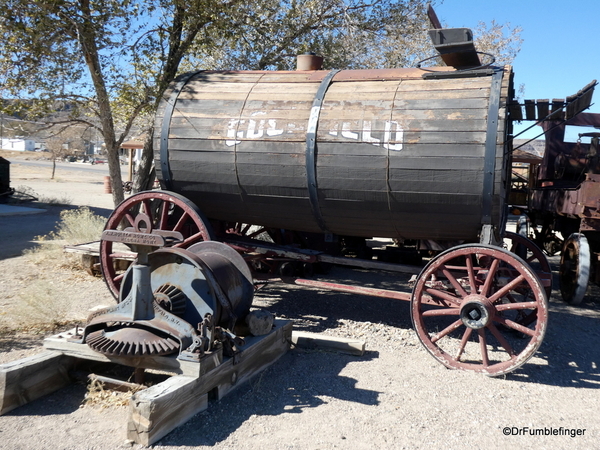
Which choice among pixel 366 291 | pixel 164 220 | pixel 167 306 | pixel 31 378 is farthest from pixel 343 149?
pixel 31 378

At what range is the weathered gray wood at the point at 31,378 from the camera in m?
3.43

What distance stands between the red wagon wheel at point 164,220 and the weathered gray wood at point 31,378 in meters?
1.87

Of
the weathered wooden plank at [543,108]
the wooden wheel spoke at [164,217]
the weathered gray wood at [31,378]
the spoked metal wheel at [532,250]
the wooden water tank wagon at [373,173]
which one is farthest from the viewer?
the wooden wheel spoke at [164,217]

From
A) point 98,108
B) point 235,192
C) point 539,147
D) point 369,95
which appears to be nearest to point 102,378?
point 235,192

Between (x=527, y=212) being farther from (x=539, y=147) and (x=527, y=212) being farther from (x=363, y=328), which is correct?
(x=539, y=147)

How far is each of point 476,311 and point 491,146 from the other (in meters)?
1.36

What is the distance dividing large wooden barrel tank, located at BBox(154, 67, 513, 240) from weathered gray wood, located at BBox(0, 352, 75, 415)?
7.52ft

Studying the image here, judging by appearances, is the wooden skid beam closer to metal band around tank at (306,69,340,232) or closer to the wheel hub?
metal band around tank at (306,69,340,232)

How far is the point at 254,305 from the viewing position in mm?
6266

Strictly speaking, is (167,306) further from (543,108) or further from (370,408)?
(543,108)

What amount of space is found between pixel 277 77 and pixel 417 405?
3.44 metres

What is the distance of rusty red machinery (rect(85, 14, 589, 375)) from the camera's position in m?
3.95

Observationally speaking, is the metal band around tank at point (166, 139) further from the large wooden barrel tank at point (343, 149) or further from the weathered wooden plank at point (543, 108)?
the weathered wooden plank at point (543, 108)

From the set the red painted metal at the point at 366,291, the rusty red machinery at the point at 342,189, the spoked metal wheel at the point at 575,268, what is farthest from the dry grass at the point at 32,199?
the spoked metal wheel at the point at 575,268
